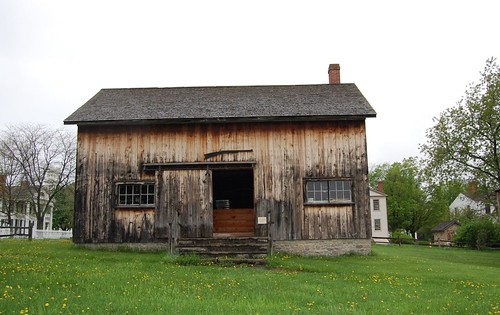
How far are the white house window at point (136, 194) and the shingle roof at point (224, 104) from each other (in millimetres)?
2609

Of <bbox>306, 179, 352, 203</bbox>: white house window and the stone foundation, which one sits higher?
<bbox>306, 179, 352, 203</bbox>: white house window

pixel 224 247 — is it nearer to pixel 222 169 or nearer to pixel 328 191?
pixel 222 169

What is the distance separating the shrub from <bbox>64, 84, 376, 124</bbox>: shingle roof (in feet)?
64.2

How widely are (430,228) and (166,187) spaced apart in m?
60.9

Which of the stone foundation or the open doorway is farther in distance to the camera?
the open doorway

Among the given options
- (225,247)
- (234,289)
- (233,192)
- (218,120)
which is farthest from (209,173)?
(234,289)

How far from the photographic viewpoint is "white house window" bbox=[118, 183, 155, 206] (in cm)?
1955

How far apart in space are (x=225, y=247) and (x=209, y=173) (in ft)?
11.6

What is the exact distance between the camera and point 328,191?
64.0ft

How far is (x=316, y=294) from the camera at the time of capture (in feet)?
33.5

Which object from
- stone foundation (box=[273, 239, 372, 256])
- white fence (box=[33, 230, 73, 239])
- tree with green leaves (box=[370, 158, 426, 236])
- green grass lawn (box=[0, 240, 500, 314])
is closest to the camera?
green grass lawn (box=[0, 240, 500, 314])

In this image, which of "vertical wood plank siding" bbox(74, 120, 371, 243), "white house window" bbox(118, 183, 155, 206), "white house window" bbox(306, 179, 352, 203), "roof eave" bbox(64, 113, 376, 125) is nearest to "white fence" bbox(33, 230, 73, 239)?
"vertical wood plank siding" bbox(74, 120, 371, 243)

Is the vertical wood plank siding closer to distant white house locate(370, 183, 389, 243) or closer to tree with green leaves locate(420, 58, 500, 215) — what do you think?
tree with green leaves locate(420, 58, 500, 215)

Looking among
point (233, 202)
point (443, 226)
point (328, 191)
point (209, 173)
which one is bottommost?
point (443, 226)
